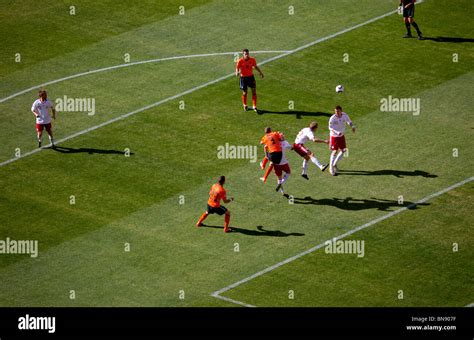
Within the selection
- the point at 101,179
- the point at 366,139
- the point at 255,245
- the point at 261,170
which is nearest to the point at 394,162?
the point at 366,139

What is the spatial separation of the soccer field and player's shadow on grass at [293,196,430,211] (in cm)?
8

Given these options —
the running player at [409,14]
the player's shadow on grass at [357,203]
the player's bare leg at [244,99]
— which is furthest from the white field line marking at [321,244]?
the running player at [409,14]

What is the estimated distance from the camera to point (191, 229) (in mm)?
36281

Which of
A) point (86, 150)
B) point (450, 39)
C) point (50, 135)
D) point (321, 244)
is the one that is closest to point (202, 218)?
point (321, 244)

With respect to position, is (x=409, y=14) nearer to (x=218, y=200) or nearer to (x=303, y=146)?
(x=303, y=146)

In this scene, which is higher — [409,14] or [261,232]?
[409,14]

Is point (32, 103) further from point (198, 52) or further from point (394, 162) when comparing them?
point (394, 162)

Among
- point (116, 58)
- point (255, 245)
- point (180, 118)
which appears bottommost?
point (255, 245)

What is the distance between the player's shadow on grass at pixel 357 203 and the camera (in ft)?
122

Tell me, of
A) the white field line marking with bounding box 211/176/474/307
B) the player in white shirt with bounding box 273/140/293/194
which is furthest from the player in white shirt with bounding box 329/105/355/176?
the white field line marking with bounding box 211/176/474/307

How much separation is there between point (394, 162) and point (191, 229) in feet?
28.3

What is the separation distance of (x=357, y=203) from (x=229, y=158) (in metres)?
5.68

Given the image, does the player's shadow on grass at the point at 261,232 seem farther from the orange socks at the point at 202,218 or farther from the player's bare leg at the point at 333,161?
the player's bare leg at the point at 333,161

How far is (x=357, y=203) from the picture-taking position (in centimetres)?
3756
